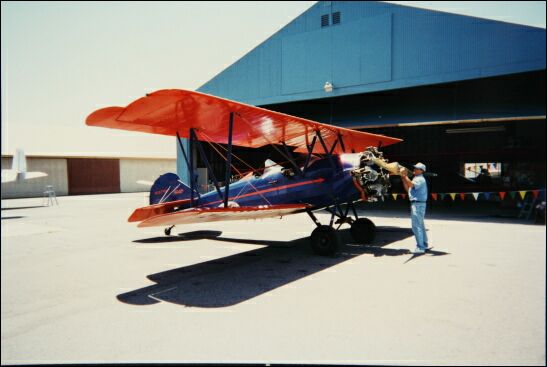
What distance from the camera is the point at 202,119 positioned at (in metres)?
6.70

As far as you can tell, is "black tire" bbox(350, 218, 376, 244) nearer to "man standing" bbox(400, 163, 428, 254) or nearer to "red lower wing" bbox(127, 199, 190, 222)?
"man standing" bbox(400, 163, 428, 254)

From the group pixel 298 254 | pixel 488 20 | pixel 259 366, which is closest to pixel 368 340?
pixel 259 366

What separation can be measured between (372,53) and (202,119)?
31.1 ft

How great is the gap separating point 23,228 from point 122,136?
1184 inches

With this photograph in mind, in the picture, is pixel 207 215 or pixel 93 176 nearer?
pixel 207 215

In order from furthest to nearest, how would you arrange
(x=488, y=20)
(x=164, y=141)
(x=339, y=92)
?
(x=164, y=141), (x=339, y=92), (x=488, y=20)

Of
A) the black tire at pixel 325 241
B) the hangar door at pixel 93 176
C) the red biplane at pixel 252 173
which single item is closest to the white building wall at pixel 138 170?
the hangar door at pixel 93 176

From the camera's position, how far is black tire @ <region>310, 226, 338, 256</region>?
6.92 metres

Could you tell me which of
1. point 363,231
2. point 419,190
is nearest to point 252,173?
point 363,231

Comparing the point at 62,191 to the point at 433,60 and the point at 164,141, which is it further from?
the point at 433,60

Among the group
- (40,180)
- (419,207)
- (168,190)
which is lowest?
(40,180)

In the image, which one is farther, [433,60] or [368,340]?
[433,60]

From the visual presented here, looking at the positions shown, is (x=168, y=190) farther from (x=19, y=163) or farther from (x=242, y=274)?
(x=19, y=163)

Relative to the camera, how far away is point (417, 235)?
713cm
